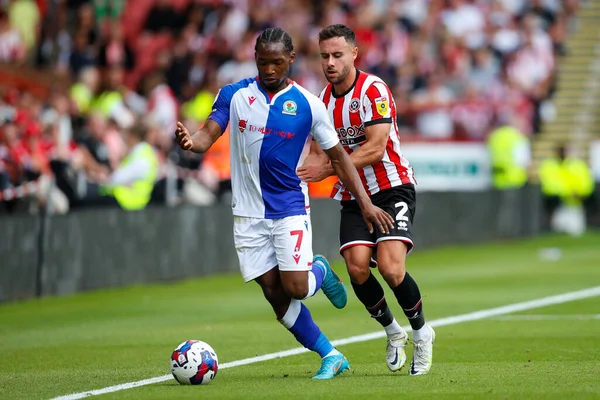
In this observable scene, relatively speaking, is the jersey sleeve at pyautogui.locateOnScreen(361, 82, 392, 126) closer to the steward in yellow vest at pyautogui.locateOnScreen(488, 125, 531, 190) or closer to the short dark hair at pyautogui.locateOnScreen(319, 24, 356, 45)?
the short dark hair at pyautogui.locateOnScreen(319, 24, 356, 45)

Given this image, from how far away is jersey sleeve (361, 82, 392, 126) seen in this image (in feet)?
29.6

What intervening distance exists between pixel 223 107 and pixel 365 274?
63.4 inches

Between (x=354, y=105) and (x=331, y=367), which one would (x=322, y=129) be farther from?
(x=331, y=367)

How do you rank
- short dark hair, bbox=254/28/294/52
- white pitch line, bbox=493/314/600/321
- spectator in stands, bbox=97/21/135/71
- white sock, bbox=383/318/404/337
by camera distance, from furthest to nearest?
spectator in stands, bbox=97/21/135/71, white pitch line, bbox=493/314/600/321, white sock, bbox=383/318/404/337, short dark hair, bbox=254/28/294/52

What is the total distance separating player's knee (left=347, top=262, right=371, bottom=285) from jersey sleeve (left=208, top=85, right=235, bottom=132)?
1.40 m

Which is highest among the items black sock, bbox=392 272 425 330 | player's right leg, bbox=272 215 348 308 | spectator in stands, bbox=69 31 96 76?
spectator in stands, bbox=69 31 96 76

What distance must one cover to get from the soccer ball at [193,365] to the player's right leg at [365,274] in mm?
1246

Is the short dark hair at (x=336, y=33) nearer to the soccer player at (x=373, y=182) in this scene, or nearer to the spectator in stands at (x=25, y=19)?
the soccer player at (x=373, y=182)

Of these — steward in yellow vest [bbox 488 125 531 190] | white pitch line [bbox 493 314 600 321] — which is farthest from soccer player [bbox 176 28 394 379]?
steward in yellow vest [bbox 488 125 531 190]

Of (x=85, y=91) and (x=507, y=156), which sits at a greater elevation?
(x=85, y=91)

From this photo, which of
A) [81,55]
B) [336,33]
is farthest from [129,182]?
[336,33]

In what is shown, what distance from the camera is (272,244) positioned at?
8703mm

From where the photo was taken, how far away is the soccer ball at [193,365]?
846cm

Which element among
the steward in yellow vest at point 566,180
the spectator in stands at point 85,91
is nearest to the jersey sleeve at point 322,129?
the spectator in stands at point 85,91
